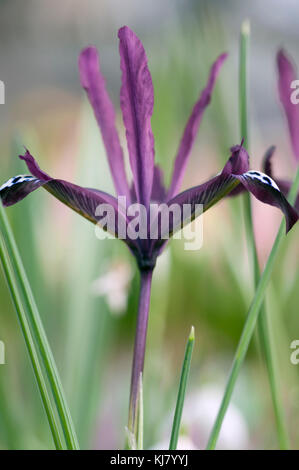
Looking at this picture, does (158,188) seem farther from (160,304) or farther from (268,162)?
(160,304)

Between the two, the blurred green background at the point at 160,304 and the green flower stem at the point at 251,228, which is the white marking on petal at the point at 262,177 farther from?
the blurred green background at the point at 160,304

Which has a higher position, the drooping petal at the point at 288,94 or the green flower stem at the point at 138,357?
the drooping petal at the point at 288,94

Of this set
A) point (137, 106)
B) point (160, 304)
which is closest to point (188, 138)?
point (137, 106)

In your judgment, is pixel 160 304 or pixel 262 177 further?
pixel 160 304

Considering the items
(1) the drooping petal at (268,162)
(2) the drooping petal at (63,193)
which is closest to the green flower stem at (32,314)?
(2) the drooping petal at (63,193)

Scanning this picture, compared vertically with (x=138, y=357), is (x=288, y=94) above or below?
above
